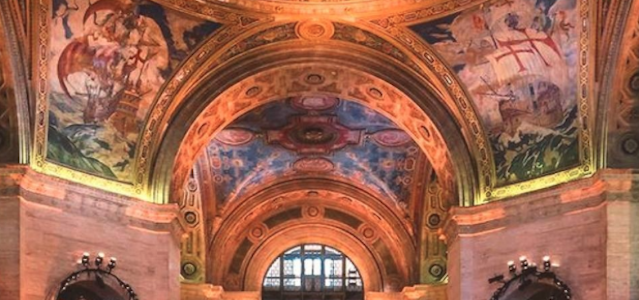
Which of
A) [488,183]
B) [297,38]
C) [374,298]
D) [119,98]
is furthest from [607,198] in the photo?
[374,298]

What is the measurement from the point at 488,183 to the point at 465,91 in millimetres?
2124

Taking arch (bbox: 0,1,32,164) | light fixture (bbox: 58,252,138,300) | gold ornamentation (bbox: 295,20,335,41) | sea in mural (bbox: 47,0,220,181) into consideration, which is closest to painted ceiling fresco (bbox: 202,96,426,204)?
gold ornamentation (bbox: 295,20,335,41)

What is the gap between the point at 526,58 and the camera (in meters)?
28.4

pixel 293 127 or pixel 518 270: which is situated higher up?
pixel 293 127

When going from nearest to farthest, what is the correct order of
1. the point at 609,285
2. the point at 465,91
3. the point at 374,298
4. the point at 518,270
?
the point at 609,285 → the point at 518,270 → the point at 465,91 → the point at 374,298

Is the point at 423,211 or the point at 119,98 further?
the point at 423,211

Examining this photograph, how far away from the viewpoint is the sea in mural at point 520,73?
90.5 feet

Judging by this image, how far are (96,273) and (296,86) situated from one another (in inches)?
284

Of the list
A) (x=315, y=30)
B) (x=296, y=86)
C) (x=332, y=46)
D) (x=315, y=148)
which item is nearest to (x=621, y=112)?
(x=332, y=46)

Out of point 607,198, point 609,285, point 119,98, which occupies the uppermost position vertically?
point 119,98

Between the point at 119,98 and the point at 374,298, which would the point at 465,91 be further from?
the point at 374,298

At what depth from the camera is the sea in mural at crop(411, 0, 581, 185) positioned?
90.5 ft

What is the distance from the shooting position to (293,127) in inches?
1435

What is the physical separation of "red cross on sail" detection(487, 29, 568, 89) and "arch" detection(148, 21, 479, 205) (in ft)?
5.42
